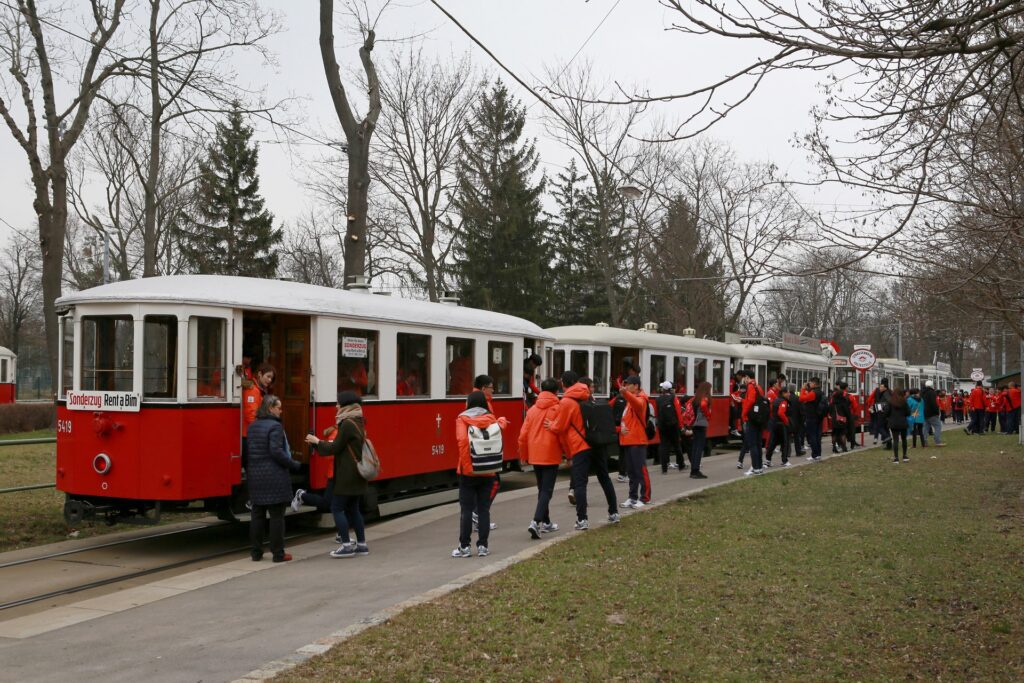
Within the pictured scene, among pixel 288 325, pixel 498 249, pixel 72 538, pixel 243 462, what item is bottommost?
pixel 72 538

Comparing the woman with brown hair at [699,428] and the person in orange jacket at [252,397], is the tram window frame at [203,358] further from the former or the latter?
the woman with brown hair at [699,428]

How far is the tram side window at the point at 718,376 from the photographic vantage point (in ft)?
83.8

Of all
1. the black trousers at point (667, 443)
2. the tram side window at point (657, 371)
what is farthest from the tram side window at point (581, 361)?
the black trousers at point (667, 443)

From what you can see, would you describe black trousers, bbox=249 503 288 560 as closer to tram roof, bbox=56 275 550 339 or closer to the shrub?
tram roof, bbox=56 275 550 339

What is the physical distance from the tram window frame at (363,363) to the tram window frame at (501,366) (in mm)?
3289

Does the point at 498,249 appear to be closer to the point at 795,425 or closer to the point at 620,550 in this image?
the point at 795,425

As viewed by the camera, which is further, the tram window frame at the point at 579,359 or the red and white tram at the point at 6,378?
the red and white tram at the point at 6,378

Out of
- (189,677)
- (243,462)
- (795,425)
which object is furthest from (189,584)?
(795,425)

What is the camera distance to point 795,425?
23.1m

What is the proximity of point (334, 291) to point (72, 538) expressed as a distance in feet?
14.3

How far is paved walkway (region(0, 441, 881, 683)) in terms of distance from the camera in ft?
21.5

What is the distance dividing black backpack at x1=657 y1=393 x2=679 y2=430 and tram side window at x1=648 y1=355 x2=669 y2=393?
13.0ft

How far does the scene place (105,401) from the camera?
10414 millimetres

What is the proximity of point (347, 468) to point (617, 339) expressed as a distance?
1182 cm
